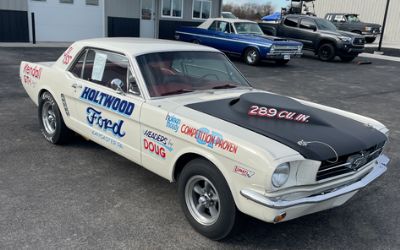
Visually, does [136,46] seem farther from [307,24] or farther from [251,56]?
[307,24]

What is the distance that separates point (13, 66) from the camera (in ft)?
35.8

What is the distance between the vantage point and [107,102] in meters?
4.21

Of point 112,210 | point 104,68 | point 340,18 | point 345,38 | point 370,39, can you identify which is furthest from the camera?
point 370,39

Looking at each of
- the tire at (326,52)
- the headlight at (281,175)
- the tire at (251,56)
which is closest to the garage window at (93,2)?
the tire at (251,56)

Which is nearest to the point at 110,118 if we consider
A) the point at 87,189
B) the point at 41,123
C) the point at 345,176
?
the point at 87,189

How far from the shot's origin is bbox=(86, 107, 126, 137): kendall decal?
4.10m

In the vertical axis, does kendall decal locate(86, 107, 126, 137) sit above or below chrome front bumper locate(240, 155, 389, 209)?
above

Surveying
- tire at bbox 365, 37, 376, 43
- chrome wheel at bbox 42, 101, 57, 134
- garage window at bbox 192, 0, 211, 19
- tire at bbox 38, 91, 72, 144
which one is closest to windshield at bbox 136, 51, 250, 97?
tire at bbox 38, 91, 72, 144

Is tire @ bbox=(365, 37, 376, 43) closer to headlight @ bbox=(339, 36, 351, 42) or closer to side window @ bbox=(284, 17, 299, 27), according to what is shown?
side window @ bbox=(284, 17, 299, 27)

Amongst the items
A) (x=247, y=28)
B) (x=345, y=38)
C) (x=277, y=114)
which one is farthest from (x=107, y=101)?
(x=345, y=38)

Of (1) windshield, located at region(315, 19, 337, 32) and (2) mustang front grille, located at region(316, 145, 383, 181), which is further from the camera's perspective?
(1) windshield, located at region(315, 19, 337, 32)

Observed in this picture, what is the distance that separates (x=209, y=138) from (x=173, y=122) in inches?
18.3

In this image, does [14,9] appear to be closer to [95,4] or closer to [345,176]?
[95,4]

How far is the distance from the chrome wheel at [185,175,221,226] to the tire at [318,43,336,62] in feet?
50.8
